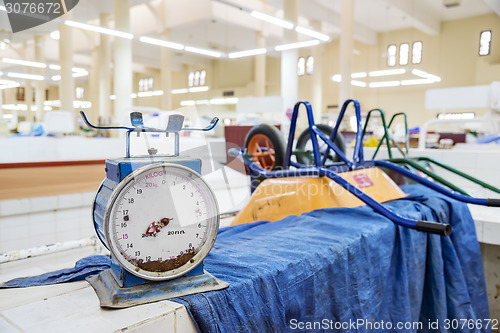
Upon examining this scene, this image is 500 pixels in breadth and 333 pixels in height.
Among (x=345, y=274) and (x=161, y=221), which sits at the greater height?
(x=161, y=221)

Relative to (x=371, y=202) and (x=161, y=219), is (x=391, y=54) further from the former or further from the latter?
(x=161, y=219)

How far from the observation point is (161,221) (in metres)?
0.85

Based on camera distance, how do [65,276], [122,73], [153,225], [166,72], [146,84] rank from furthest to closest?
[146,84], [166,72], [122,73], [65,276], [153,225]

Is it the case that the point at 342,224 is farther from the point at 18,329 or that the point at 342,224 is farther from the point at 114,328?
the point at 18,329

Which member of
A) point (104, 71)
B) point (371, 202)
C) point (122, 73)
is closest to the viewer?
point (371, 202)

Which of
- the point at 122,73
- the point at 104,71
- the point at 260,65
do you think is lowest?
the point at 122,73

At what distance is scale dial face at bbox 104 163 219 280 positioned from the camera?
2.64 feet

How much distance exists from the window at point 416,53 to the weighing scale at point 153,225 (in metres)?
17.1

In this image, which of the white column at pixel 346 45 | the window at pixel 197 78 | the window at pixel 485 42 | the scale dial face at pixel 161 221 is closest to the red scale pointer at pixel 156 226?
the scale dial face at pixel 161 221

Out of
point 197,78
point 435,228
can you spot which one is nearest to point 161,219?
point 435,228

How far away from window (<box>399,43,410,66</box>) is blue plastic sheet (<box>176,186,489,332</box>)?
1592cm

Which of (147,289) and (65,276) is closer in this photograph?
(147,289)

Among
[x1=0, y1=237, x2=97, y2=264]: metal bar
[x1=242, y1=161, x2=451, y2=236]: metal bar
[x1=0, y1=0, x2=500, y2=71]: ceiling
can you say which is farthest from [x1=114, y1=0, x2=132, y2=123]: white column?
A: [x1=0, y1=237, x2=97, y2=264]: metal bar

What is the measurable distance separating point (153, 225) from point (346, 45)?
9.99 meters
